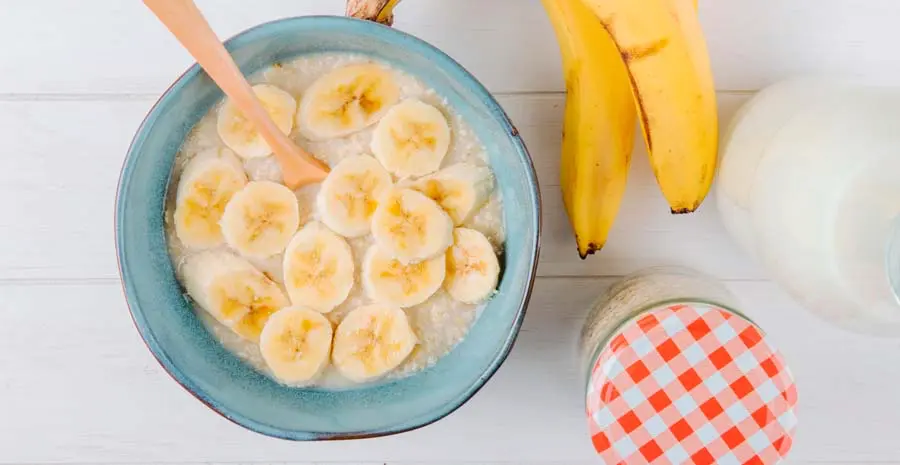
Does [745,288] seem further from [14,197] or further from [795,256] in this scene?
[14,197]

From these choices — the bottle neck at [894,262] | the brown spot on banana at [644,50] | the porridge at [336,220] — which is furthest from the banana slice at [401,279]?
the bottle neck at [894,262]

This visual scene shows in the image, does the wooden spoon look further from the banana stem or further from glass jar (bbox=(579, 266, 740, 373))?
glass jar (bbox=(579, 266, 740, 373))

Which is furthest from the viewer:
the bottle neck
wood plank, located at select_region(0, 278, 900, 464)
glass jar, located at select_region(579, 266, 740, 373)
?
wood plank, located at select_region(0, 278, 900, 464)

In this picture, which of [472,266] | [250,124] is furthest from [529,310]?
[250,124]

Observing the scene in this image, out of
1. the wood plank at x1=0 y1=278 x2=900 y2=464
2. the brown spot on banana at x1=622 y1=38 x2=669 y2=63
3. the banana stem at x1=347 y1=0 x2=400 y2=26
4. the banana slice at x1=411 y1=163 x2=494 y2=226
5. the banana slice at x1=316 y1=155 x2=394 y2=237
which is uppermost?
the banana stem at x1=347 y1=0 x2=400 y2=26

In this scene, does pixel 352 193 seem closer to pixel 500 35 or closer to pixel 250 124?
pixel 250 124

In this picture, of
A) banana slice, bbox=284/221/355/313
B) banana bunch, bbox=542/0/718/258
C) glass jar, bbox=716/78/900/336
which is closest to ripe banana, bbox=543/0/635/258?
banana bunch, bbox=542/0/718/258
